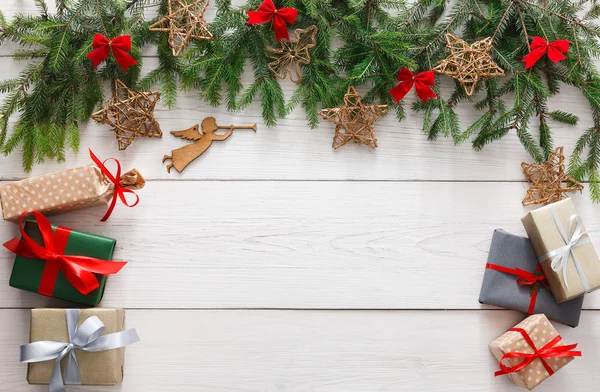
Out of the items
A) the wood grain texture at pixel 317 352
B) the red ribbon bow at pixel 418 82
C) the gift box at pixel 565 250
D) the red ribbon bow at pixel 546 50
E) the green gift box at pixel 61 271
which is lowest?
the wood grain texture at pixel 317 352

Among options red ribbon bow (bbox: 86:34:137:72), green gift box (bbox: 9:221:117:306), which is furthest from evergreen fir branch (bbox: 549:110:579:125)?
green gift box (bbox: 9:221:117:306)

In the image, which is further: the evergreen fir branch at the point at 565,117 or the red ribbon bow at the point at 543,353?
the evergreen fir branch at the point at 565,117

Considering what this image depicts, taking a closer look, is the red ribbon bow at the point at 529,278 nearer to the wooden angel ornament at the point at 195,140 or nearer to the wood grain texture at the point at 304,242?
the wood grain texture at the point at 304,242

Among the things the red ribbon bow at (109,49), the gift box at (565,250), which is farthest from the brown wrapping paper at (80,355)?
the gift box at (565,250)

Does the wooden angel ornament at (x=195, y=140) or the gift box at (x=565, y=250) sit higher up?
the wooden angel ornament at (x=195, y=140)

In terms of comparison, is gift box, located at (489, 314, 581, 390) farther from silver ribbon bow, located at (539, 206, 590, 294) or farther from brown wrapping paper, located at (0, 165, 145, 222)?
brown wrapping paper, located at (0, 165, 145, 222)

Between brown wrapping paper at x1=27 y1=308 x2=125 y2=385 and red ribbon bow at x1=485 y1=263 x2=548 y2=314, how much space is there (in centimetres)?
98

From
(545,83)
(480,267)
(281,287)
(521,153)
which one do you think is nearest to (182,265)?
(281,287)

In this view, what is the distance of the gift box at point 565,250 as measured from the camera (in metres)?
1.24

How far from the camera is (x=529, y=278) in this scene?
4.19 feet

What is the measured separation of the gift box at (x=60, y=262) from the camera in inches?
47.1

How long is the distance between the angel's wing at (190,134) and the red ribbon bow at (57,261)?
1.19 ft

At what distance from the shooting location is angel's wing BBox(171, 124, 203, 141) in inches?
51.9

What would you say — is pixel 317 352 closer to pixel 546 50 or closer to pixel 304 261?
pixel 304 261
